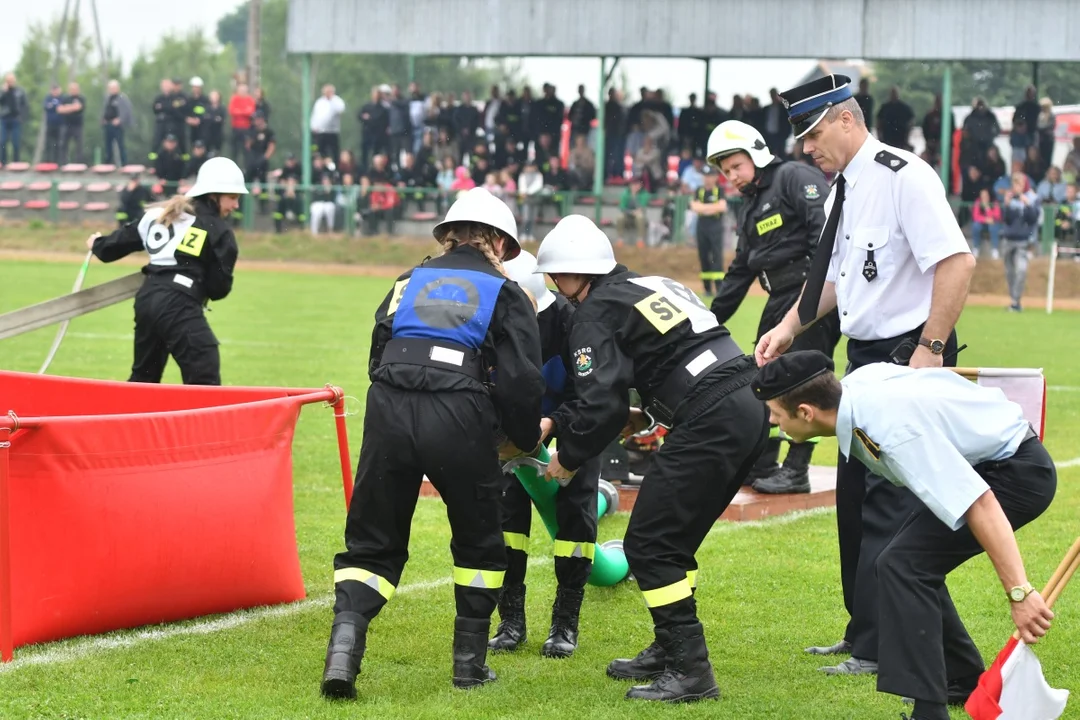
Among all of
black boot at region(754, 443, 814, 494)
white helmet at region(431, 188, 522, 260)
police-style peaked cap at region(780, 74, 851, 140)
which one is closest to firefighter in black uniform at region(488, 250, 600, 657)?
white helmet at region(431, 188, 522, 260)

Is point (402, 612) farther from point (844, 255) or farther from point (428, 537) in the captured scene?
point (844, 255)

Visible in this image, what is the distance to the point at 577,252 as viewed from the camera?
5520 mm

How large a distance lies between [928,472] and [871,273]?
57.1 inches

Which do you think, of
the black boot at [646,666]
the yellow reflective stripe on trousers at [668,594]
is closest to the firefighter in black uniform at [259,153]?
the black boot at [646,666]

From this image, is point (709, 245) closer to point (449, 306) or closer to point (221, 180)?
point (221, 180)

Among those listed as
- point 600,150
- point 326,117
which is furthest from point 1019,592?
point 326,117

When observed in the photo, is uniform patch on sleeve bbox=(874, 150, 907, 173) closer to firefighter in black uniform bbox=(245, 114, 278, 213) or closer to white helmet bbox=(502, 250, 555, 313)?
white helmet bbox=(502, 250, 555, 313)

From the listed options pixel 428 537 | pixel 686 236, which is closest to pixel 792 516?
pixel 428 537

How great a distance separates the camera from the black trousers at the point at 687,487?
206 inches

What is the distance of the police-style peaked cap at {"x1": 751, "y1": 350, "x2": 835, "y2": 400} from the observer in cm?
446

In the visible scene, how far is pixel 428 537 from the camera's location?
25.8 ft

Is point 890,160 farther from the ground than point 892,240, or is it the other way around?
point 890,160

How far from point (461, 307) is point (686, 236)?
23.3 meters

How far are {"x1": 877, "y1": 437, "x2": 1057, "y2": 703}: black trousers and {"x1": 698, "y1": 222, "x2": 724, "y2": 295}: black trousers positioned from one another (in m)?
19.5
